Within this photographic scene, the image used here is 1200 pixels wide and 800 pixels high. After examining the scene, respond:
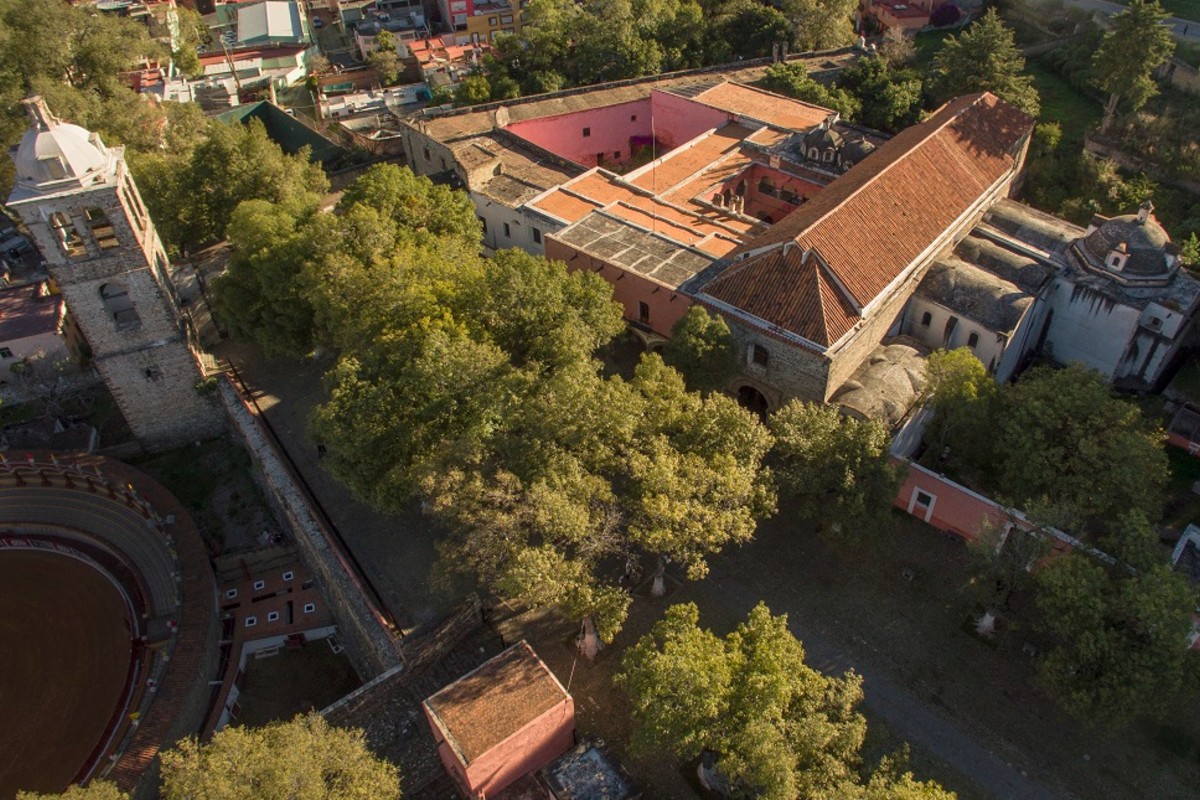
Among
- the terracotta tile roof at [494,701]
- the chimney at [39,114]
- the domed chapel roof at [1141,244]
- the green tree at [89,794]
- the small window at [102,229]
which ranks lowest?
the terracotta tile roof at [494,701]

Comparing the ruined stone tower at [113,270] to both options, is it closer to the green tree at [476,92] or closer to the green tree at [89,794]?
the green tree at [89,794]

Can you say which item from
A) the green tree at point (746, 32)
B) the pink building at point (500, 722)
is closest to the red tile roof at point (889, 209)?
the pink building at point (500, 722)

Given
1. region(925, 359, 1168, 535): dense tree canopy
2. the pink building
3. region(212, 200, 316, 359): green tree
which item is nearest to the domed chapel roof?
region(925, 359, 1168, 535): dense tree canopy

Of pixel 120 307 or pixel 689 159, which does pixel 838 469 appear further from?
pixel 120 307

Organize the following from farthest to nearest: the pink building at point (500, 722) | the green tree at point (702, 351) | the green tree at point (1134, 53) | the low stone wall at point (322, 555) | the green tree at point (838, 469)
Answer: the green tree at point (1134, 53) < the green tree at point (702, 351) < the low stone wall at point (322, 555) < the green tree at point (838, 469) < the pink building at point (500, 722)

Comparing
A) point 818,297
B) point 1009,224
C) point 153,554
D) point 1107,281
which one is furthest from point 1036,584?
point 153,554

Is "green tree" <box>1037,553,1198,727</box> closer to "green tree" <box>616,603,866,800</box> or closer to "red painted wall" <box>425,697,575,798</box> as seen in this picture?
"green tree" <box>616,603,866,800</box>

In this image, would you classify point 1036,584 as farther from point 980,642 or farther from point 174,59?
point 174,59
